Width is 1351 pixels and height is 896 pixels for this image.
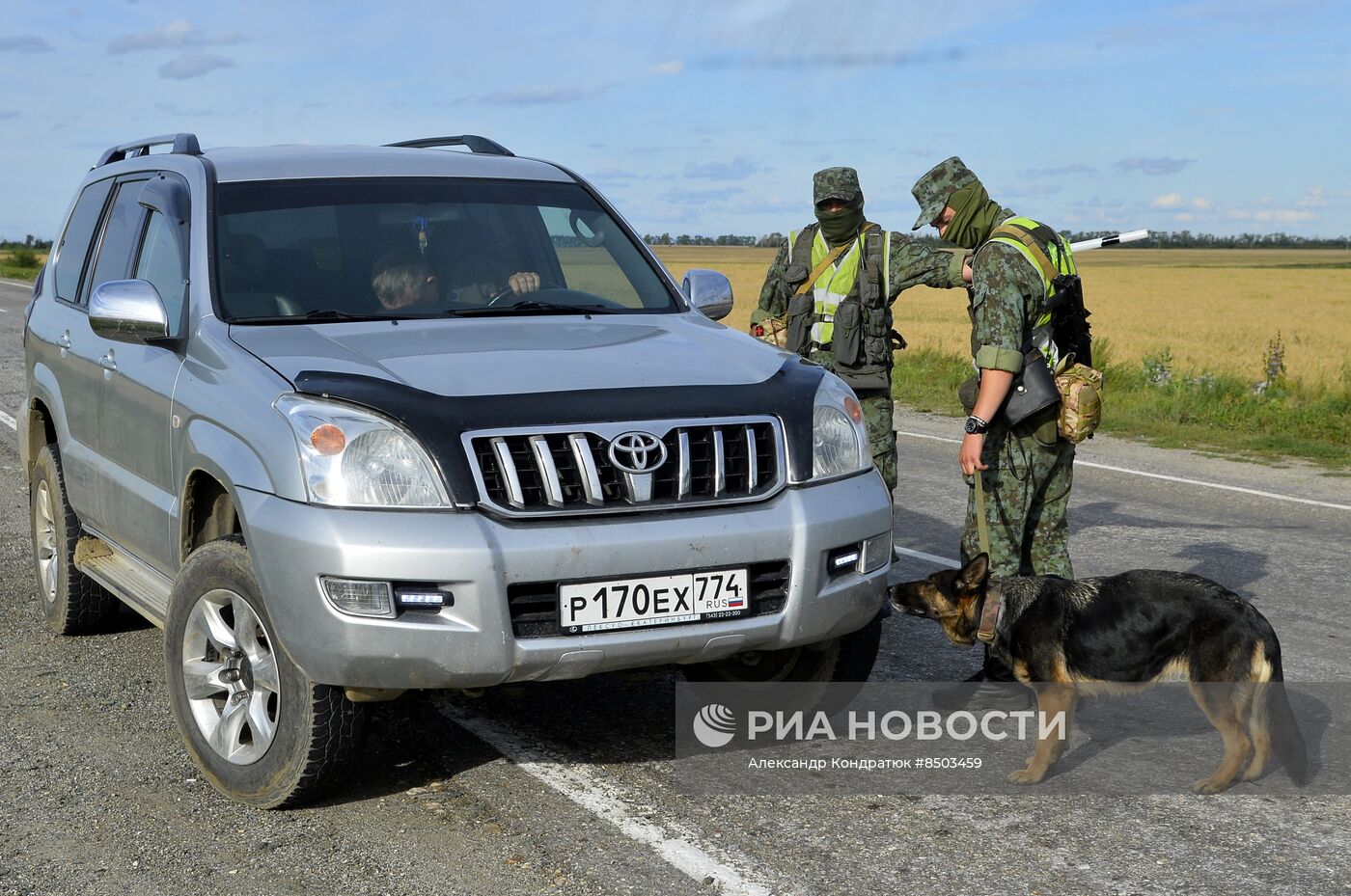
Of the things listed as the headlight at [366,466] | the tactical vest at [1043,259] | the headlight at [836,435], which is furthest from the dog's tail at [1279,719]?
the headlight at [366,466]

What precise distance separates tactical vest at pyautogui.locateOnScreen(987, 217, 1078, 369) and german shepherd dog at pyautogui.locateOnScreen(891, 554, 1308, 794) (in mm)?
1139

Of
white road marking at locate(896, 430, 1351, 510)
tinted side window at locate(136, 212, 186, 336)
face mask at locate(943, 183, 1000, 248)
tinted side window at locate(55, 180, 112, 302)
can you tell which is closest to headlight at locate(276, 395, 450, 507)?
tinted side window at locate(136, 212, 186, 336)

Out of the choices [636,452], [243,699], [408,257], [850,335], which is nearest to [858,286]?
[850,335]

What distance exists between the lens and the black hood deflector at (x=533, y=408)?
148 inches

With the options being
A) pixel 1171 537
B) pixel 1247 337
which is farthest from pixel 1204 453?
pixel 1247 337

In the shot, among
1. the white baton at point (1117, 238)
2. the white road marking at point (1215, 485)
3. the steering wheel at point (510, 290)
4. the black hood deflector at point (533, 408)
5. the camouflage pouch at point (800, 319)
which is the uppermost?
the white baton at point (1117, 238)

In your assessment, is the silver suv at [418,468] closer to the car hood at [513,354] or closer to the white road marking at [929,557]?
the car hood at [513,354]

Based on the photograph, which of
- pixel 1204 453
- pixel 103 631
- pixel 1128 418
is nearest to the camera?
pixel 103 631

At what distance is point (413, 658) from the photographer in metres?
3.73

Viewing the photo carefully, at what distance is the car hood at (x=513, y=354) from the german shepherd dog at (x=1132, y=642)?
989 millimetres

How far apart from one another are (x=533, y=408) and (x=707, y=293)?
1935 millimetres

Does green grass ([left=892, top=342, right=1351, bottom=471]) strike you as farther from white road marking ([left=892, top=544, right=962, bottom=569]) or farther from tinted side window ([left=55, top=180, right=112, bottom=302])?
tinted side window ([left=55, top=180, right=112, bottom=302])

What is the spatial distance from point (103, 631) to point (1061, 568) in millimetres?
4036

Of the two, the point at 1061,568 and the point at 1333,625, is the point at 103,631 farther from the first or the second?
the point at 1333,625
